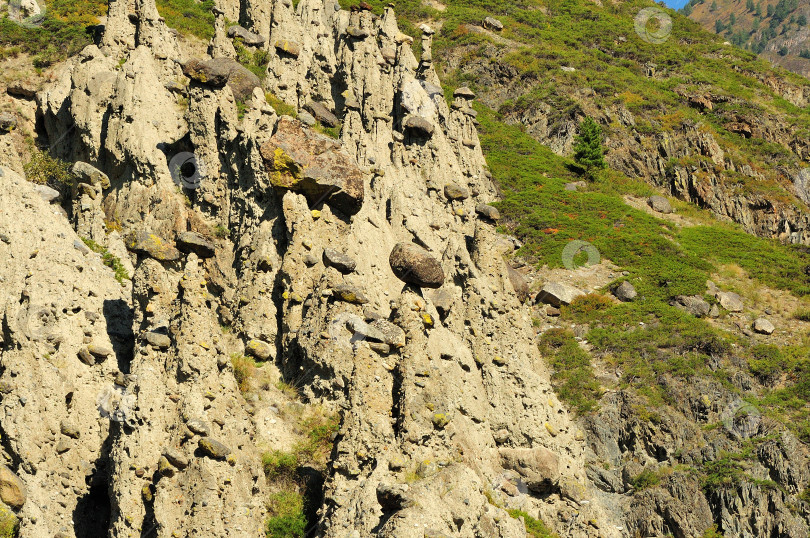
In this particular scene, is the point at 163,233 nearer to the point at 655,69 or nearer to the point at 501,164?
the point at 501,164

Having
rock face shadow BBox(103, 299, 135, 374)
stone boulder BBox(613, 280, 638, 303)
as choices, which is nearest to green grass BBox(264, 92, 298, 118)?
rock face shadow BBox(103, 299, 135, 374)

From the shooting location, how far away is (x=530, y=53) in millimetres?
64750

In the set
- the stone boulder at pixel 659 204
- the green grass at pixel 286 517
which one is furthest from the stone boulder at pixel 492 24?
the green grass at pixel 286 517

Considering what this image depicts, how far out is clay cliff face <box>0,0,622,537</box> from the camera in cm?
1511

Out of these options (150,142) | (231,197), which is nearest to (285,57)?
(150,142)

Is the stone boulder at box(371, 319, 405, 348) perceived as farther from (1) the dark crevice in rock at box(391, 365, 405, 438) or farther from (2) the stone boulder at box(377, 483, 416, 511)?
(2) the stone boulder at box(377, 483, 416, 511)

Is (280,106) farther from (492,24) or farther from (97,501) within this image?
(492,24)

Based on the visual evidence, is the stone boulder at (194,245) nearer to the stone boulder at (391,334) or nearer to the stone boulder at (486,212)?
the stone boulder at (391,334)

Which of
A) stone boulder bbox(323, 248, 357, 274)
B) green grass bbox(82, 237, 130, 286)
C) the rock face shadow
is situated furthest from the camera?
green grass bbox(82, 237, 130, 286)

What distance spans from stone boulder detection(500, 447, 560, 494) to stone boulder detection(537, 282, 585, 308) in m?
Result: 14.8

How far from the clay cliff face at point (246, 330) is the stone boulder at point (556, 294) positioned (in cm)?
711

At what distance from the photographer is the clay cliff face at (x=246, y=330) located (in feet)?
49.6

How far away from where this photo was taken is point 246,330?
1944 cm

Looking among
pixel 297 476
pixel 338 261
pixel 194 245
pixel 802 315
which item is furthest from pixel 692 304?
pixel 194 245
